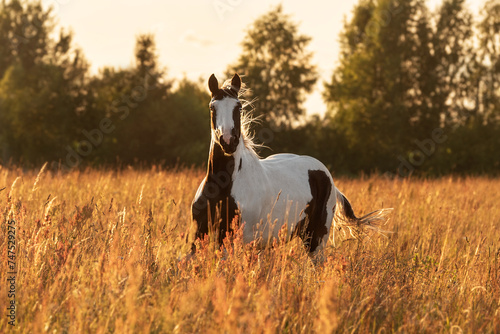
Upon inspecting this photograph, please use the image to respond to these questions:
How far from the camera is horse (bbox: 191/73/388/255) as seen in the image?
12.3ft

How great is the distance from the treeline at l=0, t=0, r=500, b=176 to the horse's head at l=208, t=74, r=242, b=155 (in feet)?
80.3

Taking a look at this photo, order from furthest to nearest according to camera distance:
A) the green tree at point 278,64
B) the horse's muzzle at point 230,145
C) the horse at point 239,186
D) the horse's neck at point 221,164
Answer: the green tree at point 278,64 → the horse's neck at point 221,164 → the horse at point 239,186 → the horse's muzzle at point 230,145

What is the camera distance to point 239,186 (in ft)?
13.1

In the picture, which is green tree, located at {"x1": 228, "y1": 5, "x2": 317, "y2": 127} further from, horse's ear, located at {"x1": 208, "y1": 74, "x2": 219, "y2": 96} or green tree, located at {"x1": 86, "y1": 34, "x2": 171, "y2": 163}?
Answer: horse's ear, located at {"x1": 208, "y1": 74, "x2": 219, "y2": 96}

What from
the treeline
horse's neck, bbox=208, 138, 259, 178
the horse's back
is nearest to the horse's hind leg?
the horse's back

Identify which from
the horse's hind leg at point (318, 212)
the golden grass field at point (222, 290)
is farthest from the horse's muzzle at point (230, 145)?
the horse's hind leg at point (318, 212)

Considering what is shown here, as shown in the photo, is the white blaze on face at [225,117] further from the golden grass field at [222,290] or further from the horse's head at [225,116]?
the golden grass field at [222,290]

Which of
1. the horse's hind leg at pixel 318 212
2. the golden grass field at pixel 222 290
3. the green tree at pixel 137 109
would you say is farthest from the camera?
the green tree at pixel 137 109

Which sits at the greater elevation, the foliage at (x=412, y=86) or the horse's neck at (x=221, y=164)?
the foliage at (x=412, y=86)

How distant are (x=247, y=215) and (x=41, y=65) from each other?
32783mm

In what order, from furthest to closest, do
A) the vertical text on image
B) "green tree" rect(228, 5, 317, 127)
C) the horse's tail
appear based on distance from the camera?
"green tree" rect(228, 5, 317, 127) < the horse's tail < the vertical text on image

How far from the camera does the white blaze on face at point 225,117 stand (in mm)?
3623

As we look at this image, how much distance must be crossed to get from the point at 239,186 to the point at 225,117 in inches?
26.3

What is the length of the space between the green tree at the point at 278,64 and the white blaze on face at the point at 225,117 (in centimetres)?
3043
